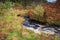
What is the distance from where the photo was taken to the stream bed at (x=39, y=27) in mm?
10879

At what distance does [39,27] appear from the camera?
458 inches

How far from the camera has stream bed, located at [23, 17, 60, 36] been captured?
10879 mm

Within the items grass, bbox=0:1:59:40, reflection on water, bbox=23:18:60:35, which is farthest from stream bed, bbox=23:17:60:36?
grass, bbox=0:1:59:40

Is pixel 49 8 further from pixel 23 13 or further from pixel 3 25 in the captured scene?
pixel 3 25

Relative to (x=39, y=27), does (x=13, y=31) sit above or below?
above

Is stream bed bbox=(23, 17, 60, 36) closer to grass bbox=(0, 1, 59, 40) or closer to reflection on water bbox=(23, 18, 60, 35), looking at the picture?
reflection on water bbox=(23, 18, 60, 35)

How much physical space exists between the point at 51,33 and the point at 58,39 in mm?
1086

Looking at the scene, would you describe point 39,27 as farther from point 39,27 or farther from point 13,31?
point 13,31

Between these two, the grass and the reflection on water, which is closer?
the grass

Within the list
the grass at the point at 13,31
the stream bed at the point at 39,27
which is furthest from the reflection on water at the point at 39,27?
the grass at the point at 13,31

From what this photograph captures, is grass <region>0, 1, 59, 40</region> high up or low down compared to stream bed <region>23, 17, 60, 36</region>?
up

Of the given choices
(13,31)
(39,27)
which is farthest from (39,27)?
(13,31)

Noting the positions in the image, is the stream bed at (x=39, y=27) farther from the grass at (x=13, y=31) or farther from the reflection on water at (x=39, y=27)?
the grass at (x=13, y=31)

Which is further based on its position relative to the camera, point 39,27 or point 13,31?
point 39,27
